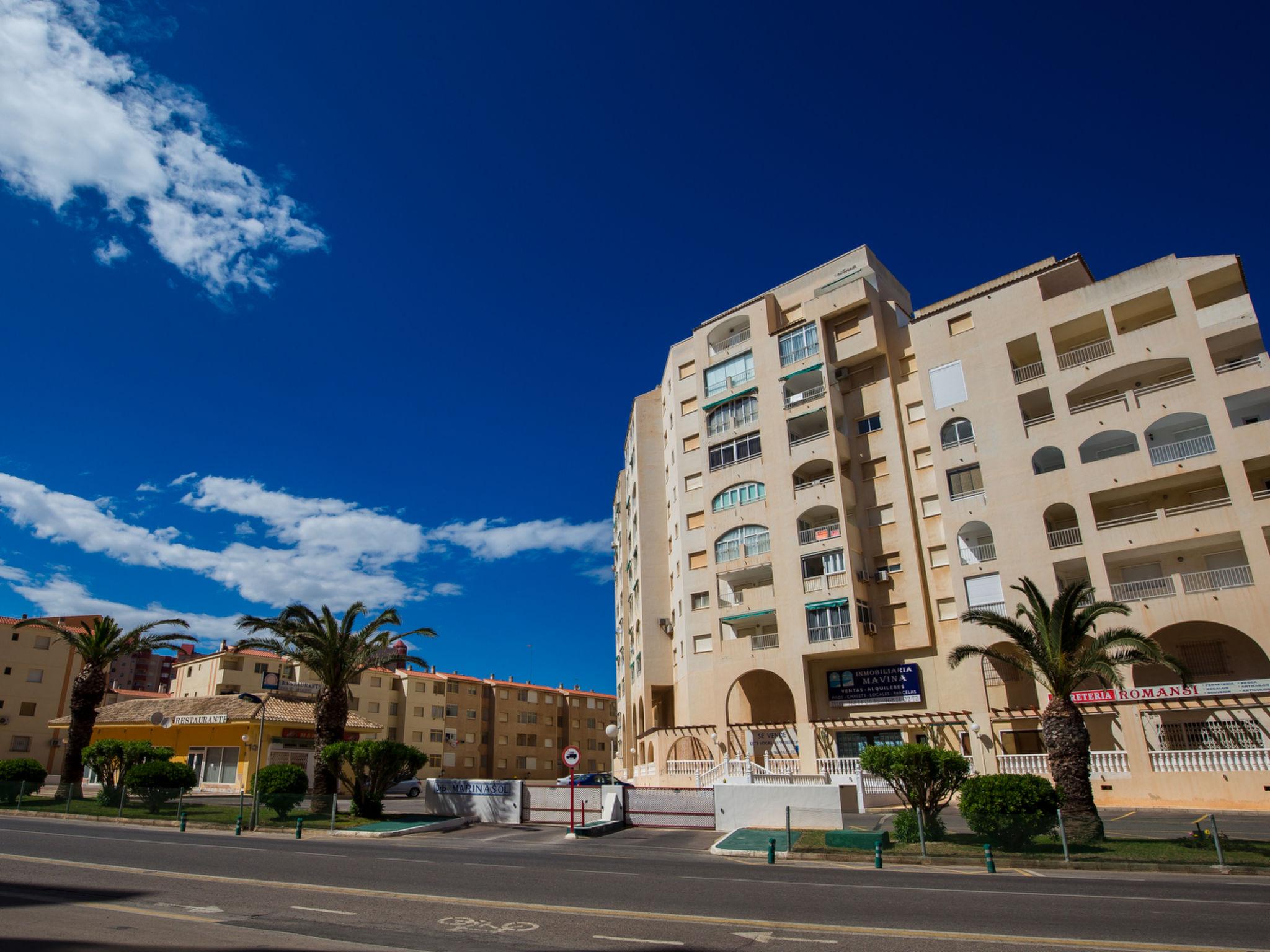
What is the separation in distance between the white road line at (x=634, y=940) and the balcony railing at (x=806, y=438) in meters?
34.7

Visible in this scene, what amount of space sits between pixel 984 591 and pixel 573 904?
29450mm

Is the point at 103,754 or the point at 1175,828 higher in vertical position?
the point at 103,754

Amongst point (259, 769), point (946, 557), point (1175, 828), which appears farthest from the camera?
point (946, 557)

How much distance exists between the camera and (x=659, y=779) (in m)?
41.4

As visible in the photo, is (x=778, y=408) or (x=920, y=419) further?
(x=778, y=408)

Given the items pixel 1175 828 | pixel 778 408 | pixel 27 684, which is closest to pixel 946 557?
pixel 778 408

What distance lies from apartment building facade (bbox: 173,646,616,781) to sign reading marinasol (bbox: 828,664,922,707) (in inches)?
1369

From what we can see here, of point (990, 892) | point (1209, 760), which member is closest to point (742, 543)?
point (1209, 760)

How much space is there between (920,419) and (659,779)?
22479 mm

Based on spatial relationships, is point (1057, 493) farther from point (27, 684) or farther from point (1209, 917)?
point (27, 684)

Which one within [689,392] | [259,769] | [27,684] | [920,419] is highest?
[689,392]

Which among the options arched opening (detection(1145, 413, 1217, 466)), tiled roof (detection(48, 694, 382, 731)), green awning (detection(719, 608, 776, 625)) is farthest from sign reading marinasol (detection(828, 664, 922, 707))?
tiled roof (detection(48, 694, 382, 731))

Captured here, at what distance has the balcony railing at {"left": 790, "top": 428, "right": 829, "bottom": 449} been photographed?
41969 mm

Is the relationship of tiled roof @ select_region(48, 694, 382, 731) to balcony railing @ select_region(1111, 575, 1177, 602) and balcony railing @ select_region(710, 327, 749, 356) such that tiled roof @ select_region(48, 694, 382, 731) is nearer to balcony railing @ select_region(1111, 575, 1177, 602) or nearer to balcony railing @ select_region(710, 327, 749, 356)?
balcony railing @ select_region(710, 327, 749, 356)
